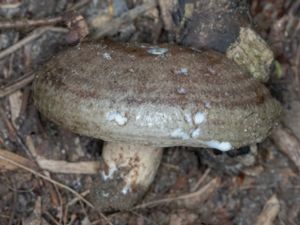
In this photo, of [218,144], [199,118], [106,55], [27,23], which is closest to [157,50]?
[106,55]

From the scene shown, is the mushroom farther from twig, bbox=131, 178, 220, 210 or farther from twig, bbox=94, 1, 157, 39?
twig, bbox=131, 178, 220, 210

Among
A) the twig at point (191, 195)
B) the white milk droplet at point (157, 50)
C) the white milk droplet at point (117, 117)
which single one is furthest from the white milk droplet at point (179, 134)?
the twig at point (191, 195)

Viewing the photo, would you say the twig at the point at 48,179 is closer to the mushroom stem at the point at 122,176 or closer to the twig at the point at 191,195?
the mushroom stem at the point at 122,176

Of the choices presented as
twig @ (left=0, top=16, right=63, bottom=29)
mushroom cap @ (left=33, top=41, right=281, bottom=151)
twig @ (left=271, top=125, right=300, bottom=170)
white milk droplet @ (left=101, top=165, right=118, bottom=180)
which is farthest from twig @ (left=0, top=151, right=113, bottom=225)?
twig @ (left=271, top=125, right=300, bottom=170)

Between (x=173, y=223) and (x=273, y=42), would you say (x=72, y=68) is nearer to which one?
(x=173, y=223)

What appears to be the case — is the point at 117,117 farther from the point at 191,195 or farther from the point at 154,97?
the point at 191,195

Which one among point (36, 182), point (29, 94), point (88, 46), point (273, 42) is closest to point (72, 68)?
point (88, 46)
